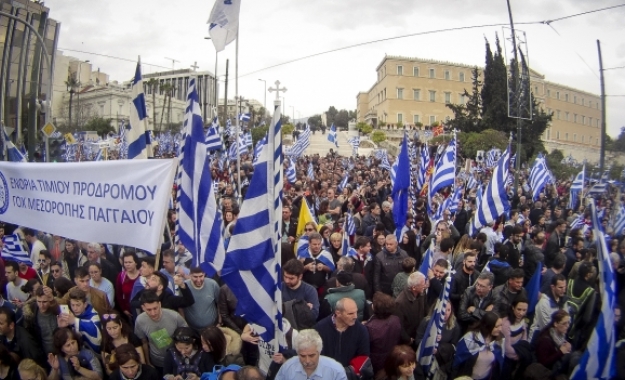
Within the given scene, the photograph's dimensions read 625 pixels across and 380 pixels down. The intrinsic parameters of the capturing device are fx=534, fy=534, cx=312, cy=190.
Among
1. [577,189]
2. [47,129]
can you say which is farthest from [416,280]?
[577,189]

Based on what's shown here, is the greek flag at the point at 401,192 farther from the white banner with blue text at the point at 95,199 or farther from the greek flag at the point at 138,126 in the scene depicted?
the white banner with blue text at the point at 95,199

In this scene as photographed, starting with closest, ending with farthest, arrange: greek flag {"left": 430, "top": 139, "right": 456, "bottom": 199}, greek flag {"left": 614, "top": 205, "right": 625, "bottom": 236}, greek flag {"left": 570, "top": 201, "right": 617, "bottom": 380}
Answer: greek flag {"left": 570, "top": 201, "right": 617, "bottom": 380}
greek flag {"left": 614, "top": 205, "right": 625, "bottom": 236}
greek flag {"left": 430, "top": 139, "right": 456, "bottom": 199}

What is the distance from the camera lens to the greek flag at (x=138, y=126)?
5.52m

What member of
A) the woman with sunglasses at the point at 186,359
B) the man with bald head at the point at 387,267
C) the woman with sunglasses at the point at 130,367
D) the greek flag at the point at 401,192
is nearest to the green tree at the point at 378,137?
the greek flag at the point at 401,192

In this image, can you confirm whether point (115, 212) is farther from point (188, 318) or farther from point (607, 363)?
point (607, 363)

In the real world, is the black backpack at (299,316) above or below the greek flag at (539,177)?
below

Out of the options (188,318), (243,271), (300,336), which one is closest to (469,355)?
(300,336)

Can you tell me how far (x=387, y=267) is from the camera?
631 cm

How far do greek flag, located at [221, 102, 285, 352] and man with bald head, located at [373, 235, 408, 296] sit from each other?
2699 millimetres

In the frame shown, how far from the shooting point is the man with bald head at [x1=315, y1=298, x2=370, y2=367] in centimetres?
397

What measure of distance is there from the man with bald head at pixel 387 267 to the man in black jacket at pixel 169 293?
2429 millimetres

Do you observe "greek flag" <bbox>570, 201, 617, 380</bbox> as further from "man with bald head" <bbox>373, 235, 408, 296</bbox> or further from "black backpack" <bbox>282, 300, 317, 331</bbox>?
"man with bald head" <bbox>373, 235, 408, 296</bbox>

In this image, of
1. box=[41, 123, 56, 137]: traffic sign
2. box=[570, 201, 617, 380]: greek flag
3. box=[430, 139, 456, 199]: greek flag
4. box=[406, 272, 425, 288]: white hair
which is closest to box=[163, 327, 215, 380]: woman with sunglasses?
box=[406, 272, 425, 288]: white hair

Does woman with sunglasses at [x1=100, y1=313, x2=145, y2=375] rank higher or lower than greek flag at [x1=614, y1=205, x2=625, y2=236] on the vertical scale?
lower
